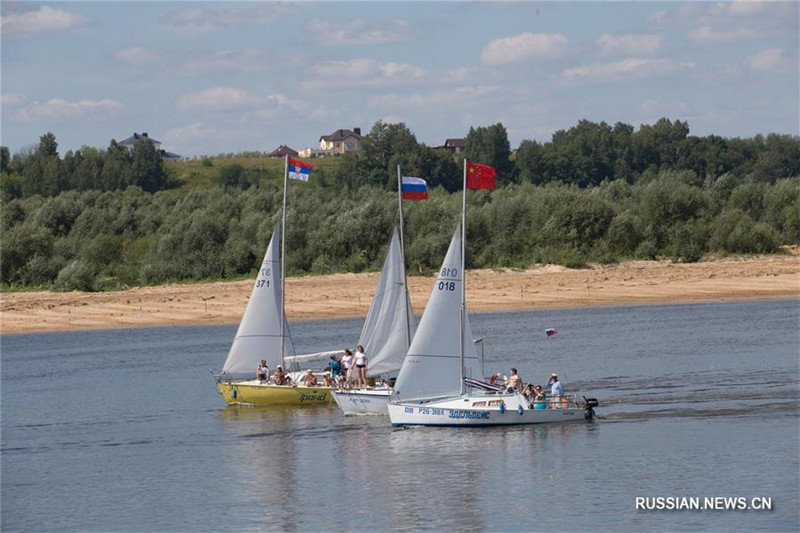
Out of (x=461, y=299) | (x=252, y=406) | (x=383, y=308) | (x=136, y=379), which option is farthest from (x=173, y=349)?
(x=461, y=299)

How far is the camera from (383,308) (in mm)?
49812

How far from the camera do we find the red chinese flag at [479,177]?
43.6 meters

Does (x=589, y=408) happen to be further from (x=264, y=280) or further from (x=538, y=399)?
(x=264, y=280)

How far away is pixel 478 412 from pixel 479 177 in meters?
8.37

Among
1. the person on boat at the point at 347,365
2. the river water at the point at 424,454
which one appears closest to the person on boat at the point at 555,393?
the river water at the point at 424,454

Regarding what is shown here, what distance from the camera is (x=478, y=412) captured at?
44.9 meters

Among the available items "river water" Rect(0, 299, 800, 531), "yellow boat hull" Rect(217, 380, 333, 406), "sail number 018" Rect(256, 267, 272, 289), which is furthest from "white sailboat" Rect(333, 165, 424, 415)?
"sail number 018" Rect(256, 267, 272, 289)

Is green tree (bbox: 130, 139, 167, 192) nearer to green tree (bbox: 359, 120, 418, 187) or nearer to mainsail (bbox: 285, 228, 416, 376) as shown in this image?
green tree (bbox: 359, 120, 418, 187)

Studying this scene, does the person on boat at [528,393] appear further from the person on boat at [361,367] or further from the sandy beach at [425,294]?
the sandy beach at [425,294]

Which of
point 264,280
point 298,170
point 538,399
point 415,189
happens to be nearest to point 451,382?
point 538,399

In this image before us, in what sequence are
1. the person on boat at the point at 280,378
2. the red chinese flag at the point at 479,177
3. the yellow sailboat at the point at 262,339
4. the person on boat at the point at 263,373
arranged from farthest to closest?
the yellow sailboat at the point at 262,339, the person on boat at the point at 263,373, the person on boat at the point at 280,378, the red chinese flag at the point at 479,177

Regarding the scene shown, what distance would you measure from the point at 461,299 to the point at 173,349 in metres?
34.2

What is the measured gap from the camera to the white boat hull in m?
44.6

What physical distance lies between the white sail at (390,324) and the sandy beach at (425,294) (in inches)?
1259
